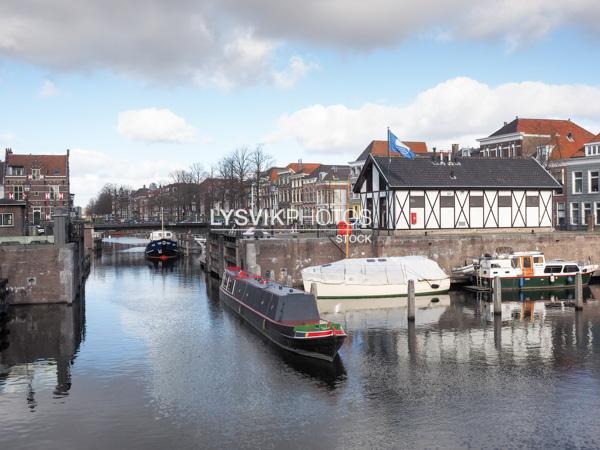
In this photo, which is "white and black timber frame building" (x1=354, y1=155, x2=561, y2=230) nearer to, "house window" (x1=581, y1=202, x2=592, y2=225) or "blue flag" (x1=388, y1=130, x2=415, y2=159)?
"blue flag" (x1=388, y1=130, x2=415, y2=159)

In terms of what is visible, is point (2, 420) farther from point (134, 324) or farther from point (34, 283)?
point (34, 283)

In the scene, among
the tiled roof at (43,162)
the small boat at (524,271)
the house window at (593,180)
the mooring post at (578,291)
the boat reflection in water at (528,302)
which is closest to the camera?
the boat reflection in water at (528,302)

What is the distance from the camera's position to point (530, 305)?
4097cm

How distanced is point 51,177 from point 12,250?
77862 millimetres

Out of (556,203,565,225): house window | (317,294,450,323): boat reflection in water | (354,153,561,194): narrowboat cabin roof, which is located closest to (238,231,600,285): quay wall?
(354,153,561,194): narrowboat cabin roof

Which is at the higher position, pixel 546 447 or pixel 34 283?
pixel 34 283

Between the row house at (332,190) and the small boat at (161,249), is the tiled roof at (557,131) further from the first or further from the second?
the small boat at (161,249)

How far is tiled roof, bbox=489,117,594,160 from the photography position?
71.9 m

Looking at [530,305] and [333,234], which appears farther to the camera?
[333,234]

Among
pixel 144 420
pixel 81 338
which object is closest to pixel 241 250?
pixel 81 338

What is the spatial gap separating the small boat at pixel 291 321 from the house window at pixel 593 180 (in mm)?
43891

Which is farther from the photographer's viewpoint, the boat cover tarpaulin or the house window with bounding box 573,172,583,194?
the house window with bounding box 573,172,583,194

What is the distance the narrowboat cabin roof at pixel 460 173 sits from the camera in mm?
51625

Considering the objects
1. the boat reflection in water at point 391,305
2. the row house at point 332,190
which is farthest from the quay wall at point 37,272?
the row house at point 332,190
